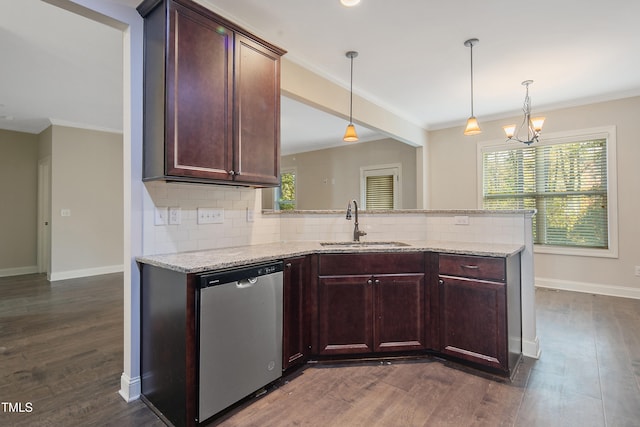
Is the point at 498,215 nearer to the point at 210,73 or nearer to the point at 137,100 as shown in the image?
the point at 210,73

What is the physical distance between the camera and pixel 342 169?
729 centimetres

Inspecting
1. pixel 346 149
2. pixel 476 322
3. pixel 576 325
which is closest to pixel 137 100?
pixel 476 322

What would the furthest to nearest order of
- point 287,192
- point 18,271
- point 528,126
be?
1. point 287,192
2. point 18,271
3. point 528,126

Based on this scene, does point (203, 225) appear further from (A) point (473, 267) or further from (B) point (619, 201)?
(B) point (619, 201)

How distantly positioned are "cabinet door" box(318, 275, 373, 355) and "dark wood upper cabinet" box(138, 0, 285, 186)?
3.10 ft

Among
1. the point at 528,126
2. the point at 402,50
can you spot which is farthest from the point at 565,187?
the point at 402,50

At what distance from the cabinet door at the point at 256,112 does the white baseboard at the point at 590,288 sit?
4.44 metres

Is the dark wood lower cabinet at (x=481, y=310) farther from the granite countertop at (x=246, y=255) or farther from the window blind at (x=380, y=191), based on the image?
the window blind at (x=380, y=191)

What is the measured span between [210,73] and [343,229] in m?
1.66

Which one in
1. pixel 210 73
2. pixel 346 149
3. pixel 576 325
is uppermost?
pixel 346 149

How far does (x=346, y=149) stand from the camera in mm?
7234

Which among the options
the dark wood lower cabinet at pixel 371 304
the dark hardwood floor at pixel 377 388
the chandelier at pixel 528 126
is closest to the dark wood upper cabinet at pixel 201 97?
the dark wood lower cabinet at pixel 371 304

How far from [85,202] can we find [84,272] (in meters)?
1.19

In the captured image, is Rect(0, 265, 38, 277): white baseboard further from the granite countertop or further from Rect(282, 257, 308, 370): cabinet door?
Rect(282, 257, 308, 370): cabinet door
